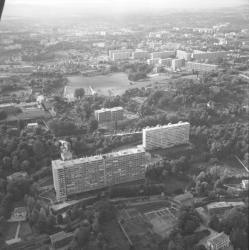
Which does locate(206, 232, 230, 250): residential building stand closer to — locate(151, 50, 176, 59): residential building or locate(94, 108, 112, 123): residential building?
locate(94, 108, 112, 123): residential building

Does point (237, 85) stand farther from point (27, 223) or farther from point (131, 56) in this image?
point (131, 56)

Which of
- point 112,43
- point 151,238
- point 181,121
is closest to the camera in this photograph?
point 151,238

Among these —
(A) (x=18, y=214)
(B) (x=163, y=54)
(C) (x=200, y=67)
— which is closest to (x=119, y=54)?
(B) (x=163, y=54)

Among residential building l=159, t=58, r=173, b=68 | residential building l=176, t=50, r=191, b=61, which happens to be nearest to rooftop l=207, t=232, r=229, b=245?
residential building l=159, t=58, r=173, b=68

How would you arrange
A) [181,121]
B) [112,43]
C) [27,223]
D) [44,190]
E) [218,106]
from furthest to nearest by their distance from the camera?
[112,43] < [218,106] < [181,121] < [44,190] < [27,223]

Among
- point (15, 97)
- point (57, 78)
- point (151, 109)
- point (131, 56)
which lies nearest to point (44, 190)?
point (151, 109)

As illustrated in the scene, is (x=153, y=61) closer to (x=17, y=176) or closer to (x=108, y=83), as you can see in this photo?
(x=108, y=83)

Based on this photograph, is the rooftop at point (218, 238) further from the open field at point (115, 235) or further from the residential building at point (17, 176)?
the residential building at point (17, 176)

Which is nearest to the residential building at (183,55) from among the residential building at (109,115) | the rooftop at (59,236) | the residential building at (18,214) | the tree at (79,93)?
the tree at (79,93)
